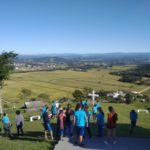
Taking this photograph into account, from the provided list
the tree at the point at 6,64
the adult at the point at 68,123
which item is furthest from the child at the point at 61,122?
the tree at the point at 6,64

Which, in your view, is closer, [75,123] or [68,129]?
[75,123]

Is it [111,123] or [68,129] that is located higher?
[111,123]

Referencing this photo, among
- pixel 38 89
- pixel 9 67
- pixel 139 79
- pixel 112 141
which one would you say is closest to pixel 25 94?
pixel 38 89

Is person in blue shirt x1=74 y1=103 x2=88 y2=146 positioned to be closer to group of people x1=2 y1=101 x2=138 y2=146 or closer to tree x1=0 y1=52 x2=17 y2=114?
group of people x1=2 y1=101 x2=138 y2=146

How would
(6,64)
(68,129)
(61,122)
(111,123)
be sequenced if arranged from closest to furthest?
(111,123) < (61,122) < (68,129) < (6,64)

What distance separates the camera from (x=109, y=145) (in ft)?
49.9

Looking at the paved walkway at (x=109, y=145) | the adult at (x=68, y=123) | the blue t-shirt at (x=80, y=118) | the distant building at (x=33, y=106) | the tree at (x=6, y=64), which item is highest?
the tree at (x=6, y=64)

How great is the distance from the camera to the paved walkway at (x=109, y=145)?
1462 centimetres

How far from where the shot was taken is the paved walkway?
14617mm

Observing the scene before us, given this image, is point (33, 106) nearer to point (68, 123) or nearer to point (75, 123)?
point (68, 123)

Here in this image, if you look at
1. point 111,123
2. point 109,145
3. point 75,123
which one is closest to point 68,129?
point 111,123

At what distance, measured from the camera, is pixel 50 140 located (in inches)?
659

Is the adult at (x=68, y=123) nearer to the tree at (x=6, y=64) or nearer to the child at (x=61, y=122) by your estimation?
the child at (x=61, y=122)

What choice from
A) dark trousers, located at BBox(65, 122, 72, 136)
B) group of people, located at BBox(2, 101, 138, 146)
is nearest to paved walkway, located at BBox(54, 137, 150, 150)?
group of people, located at BBox(2, 101, 138, 146)
